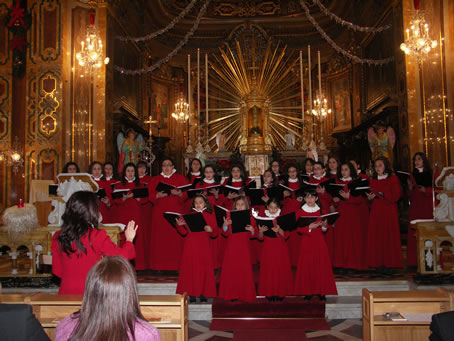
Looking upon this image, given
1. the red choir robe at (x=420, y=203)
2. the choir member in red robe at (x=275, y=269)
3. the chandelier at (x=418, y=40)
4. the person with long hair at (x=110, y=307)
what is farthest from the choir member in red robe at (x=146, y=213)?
the chandelier at (x=418, y=40)

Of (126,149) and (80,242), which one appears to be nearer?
(80,242)

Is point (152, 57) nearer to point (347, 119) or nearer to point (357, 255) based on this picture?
point (347, 119)

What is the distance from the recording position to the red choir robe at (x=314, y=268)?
16.1 ft

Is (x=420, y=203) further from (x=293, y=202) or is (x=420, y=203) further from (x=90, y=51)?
(x=90, y=51)

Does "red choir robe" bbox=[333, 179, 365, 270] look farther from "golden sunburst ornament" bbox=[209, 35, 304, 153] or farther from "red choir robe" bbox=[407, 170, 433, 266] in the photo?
"golden sunburst ornament" bbox=[209, 35, 304, 153]

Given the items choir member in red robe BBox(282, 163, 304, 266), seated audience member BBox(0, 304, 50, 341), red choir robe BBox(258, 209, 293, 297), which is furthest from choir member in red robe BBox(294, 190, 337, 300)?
seated audience member BBox(0, 304, 50, 341)

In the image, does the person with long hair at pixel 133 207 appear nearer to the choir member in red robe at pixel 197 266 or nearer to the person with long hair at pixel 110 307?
the choir member in red robe at pixel 197 266

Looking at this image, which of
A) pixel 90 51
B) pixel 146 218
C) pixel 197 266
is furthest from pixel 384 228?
pixel 90 51

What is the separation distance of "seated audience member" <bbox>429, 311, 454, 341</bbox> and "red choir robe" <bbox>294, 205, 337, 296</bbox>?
3033 millimetres

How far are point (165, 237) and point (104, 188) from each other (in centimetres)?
121

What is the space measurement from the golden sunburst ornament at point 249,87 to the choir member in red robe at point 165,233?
7755 mm

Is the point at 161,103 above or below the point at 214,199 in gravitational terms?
above

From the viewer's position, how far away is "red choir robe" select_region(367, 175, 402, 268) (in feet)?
19.0

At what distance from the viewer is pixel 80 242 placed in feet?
9.94
